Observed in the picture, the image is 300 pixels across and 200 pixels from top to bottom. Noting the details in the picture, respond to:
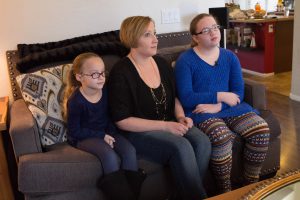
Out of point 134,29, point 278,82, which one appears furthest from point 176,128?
point 278,82

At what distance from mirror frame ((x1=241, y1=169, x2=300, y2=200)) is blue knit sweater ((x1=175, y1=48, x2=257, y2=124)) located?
732 millimetres

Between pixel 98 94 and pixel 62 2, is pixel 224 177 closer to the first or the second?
pixel 98 94

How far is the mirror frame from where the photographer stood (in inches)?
44.5

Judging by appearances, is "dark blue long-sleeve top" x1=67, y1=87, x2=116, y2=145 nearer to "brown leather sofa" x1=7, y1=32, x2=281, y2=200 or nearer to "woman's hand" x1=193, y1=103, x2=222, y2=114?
"brown leather sofa" x1=7, y1=32, x2=281, y2=200

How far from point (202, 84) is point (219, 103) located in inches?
5.8

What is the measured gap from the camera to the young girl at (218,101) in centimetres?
183

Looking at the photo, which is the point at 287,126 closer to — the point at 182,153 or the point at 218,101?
the point at 218,101

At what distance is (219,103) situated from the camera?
196 centimetres

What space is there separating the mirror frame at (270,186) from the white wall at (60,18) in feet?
5.93

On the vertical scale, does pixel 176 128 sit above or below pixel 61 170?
above

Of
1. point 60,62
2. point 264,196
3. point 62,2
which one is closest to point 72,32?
point 62,2

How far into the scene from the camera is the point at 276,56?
195 inches

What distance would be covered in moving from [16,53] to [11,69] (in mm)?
114

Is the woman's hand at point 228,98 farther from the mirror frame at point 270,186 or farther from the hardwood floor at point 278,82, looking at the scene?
the hardwood floor at point 278,82
